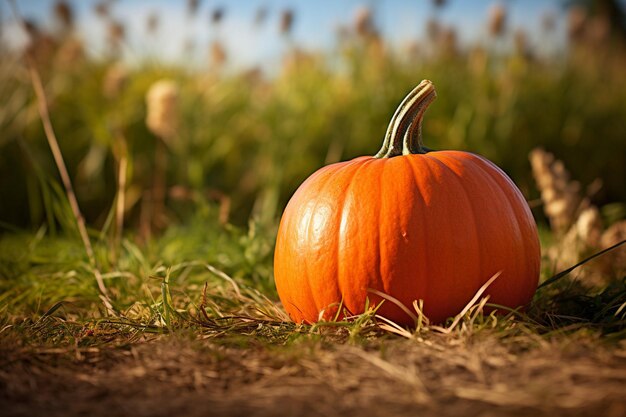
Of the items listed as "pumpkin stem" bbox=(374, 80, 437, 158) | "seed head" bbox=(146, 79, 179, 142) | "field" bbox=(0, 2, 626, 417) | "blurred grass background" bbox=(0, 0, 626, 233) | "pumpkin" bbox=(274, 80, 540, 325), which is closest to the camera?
"field" bbox=(0, 2, 626, 417)

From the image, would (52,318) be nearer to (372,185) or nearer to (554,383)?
(372,185)

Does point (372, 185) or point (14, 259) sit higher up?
point (372, 185)

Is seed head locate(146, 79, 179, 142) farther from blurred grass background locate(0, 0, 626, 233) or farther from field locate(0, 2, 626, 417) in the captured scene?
blurred grass background locate(0, 0, 626, 233)

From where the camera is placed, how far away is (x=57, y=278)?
265 centimetres

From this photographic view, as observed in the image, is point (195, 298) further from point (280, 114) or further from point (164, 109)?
point (280, 114)

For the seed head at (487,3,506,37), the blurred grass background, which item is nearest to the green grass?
A: the blurred grass background

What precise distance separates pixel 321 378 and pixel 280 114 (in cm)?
391

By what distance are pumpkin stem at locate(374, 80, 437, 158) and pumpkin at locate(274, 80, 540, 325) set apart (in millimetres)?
91

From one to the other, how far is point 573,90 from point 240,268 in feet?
14.4

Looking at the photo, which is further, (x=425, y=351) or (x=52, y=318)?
(x=52, y=318)

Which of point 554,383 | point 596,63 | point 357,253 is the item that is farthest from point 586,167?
point 554,383

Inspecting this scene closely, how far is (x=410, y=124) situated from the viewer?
6.78 ft

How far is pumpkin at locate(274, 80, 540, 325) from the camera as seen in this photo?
1824 millimetres

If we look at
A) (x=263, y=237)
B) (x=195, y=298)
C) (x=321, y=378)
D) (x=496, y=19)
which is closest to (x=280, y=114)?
(x=496, y=19)
